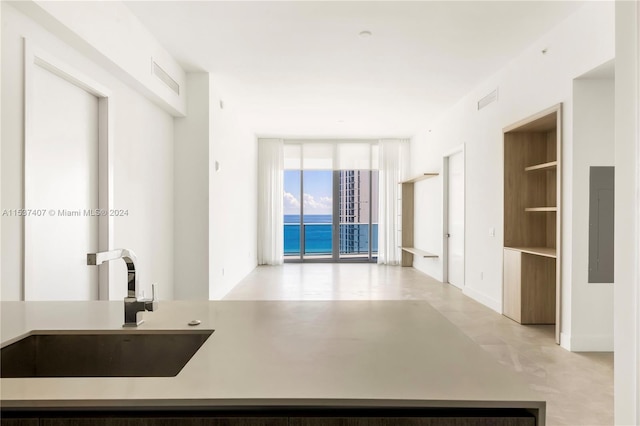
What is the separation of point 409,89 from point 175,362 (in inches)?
206

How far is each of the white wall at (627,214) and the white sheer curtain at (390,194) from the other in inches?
302

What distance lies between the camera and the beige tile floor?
2.55 metres

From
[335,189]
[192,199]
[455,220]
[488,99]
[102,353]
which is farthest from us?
[335,189]

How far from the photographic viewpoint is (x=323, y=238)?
17.0 meters

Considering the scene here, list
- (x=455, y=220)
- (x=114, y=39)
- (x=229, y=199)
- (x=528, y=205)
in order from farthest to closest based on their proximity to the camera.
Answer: (x=455, y=220) < (x=229, y=199) < (x=528, y=205) < (x=114, y=39)

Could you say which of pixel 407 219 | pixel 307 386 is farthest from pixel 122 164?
pixel 407 219

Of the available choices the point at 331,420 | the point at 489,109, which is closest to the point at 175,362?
the point at 331,420

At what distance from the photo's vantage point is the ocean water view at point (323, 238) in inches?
443

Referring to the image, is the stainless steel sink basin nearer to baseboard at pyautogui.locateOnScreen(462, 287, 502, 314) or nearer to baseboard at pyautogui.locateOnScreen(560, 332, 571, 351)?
baseboard at pyautogui.locateOnScreen(560, 332, 571, 351)

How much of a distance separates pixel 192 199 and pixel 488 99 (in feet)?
13.6

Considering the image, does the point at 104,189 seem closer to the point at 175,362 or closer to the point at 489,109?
the point at 175,362

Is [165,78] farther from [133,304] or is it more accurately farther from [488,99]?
[488,99]

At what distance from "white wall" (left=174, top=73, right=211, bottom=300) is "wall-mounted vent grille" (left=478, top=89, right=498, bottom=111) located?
371 centimetres

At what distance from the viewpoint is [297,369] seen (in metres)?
0.98
